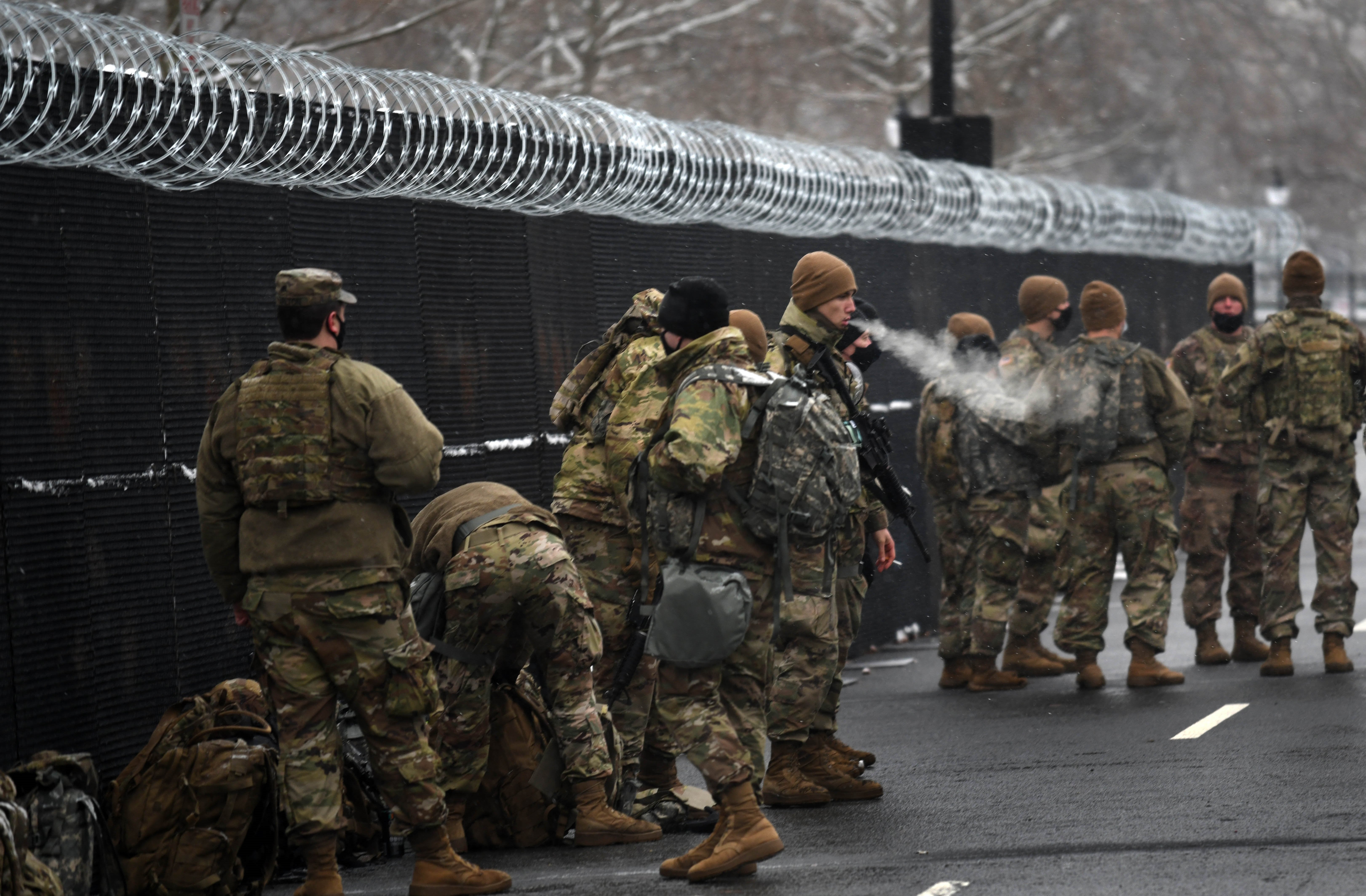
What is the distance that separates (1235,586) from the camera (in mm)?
10828

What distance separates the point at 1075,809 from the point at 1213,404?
14.6 ft

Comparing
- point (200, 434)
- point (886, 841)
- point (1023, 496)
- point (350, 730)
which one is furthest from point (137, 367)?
point (1023, 496)

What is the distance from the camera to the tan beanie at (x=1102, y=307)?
10.2 metres

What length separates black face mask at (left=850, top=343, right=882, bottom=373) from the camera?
27.0 ft

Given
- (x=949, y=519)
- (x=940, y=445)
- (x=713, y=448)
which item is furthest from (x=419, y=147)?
(x=949, y=519)

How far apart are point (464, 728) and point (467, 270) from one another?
278cm

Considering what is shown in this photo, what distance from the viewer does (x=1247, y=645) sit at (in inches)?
424

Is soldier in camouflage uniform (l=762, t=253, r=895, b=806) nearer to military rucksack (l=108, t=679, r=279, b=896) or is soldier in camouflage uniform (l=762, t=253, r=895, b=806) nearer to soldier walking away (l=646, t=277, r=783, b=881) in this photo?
soldier walking away (l=646, t=277, r=783, b=881)

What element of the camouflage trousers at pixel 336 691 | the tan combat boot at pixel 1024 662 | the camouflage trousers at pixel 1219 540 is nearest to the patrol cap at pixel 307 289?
the camouflage trousers at pixel 336 691

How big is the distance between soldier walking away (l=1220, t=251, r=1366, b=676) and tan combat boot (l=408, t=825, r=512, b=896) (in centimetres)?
547

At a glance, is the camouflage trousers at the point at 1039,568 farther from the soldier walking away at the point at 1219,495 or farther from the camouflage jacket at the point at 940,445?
the soldier walking away at the point at 1219,495

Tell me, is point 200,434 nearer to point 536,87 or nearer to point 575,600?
point 575,600

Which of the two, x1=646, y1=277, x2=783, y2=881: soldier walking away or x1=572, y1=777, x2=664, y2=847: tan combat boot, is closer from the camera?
x1=646, y1=277, x2=783, y2=881: soldier walking away

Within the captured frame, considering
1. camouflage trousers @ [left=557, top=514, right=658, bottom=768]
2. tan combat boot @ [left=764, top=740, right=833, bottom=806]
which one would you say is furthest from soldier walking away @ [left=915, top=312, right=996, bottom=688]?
camouflage trousers @ [left=557, top=514, right=658, bottom=768]
